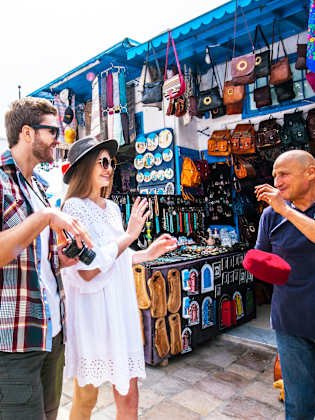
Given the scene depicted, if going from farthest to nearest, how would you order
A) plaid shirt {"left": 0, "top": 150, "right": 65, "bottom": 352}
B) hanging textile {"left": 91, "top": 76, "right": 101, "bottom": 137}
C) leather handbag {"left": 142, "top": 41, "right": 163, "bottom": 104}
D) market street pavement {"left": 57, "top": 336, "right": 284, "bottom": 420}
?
hanging textile {"left": 91, "top": 76, "right": 101, "bottom": 137}, leather handbag {"left": 142, "top": 41, "right": 163, "bottom": 104}, market street pavement {"left": 57, "top": 336, "right": 284, "bottom": 420}, plaid shirt {"left": 0, "top": 150, "right": 65, "bottom": 352}

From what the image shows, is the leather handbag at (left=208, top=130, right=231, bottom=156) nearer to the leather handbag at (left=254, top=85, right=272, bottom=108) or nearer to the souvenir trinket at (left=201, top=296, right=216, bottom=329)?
the leather handbag at (left=254, top=85, right=272, bottom=108)

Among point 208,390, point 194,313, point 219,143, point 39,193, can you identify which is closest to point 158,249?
point 39,193

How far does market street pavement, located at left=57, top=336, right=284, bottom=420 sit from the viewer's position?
2.85m

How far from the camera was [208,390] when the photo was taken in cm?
323

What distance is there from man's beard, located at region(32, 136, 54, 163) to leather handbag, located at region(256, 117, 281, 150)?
14.3 ft

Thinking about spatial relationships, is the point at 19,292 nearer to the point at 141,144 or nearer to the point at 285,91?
the point at 285,91

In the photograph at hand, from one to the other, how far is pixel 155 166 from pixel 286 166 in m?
4.23

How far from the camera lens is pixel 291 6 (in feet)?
14.1

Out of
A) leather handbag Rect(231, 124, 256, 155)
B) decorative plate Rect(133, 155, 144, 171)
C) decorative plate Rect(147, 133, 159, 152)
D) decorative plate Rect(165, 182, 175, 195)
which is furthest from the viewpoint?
decorative plate Rect(133, 155, 144, 171)

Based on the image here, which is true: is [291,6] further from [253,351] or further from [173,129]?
[253,351]

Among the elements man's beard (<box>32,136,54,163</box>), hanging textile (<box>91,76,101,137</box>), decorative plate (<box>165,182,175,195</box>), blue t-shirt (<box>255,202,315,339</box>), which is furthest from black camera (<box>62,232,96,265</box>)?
hanging textile (<box>91,76,101,137</box>)

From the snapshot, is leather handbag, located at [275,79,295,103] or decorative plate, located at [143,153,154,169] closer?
leather handbag, located at [275,79,295,103]

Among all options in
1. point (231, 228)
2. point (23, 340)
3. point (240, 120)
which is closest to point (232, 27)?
point (240, 120)

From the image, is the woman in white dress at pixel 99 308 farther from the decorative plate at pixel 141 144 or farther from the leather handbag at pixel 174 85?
the decorative plate at pixel 141 144
